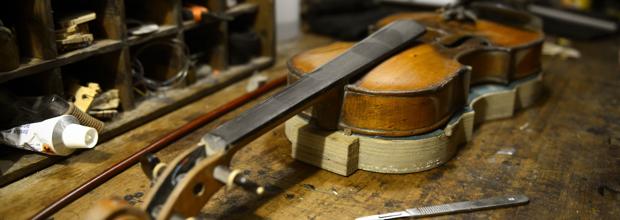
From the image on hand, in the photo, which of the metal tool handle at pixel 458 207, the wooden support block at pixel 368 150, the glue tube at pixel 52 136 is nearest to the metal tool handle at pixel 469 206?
the metal tool handle at pixel 458 207

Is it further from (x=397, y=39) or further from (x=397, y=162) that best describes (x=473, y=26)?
(x=397, y=162)

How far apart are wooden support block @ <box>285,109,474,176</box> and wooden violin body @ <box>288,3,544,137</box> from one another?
0.02 meters

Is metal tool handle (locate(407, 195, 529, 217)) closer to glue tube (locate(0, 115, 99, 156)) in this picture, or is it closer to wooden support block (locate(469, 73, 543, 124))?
wooden support block (locate(469, 73, 543, 124))

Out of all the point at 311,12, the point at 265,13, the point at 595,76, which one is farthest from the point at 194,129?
the point at 595,76

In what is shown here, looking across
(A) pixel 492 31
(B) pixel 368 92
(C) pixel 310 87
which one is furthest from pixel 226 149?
(A) pixel 492 31

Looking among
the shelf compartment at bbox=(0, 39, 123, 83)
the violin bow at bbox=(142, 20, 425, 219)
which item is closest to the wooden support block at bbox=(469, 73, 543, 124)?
the violin bow at bbox=(142, 20, 425, 219)

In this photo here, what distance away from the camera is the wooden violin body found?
→ 155cm

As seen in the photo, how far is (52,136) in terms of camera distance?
1529 mm

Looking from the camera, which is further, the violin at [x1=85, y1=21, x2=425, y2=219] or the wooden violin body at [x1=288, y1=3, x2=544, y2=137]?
the wooden violin body at [x1=288, y1=3, x2=544, y2=137]

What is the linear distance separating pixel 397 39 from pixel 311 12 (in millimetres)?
1337

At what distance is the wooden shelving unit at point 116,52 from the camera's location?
5.19 ft

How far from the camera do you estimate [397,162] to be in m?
1.59

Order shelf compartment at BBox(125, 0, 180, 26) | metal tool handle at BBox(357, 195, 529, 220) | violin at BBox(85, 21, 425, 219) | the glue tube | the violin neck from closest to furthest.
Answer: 1. violin at BBox(85, 21, 425, 219)
2. the violin neck
3. metal tool handle at BBox(357, 195, 529, 220)
4. the glue tube
5. shelf compartment at BBox(125, 0, 180, 26)

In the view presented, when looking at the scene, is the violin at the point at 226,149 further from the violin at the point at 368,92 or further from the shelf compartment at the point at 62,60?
the shelf compartment at the point at 62,60
